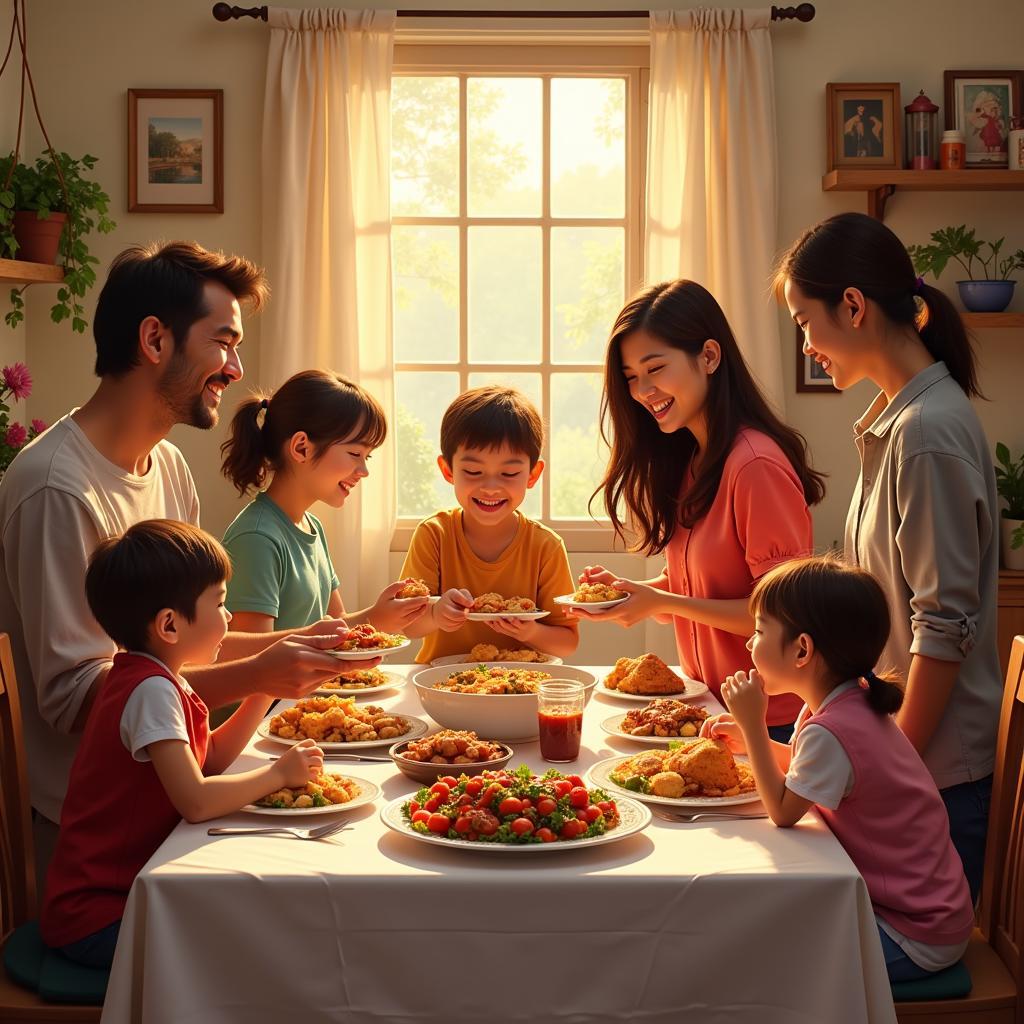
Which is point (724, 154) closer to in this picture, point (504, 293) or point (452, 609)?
point (504, 293)

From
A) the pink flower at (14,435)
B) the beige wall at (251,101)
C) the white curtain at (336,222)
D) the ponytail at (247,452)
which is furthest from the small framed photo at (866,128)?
the pink flower at (14,435)

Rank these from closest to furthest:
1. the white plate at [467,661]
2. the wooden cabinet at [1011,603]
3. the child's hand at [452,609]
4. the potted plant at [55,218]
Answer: the child's hand at [452,609]
the white plate at [467,661]
the potted plant at [55,218]
the wooden cabinet at [1011,603]

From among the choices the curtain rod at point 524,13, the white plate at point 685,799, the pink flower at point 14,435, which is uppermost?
the curtain rod at point 524,13

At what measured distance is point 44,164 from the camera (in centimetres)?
385

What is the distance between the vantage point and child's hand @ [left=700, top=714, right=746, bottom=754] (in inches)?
68.6

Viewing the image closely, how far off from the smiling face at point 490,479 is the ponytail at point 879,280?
77 cm

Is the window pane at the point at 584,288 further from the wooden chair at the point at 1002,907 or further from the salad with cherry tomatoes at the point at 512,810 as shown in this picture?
the salad with cherry tomatoes at the point at 512,810

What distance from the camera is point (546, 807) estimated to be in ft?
4.70

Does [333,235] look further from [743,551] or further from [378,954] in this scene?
[378,954]

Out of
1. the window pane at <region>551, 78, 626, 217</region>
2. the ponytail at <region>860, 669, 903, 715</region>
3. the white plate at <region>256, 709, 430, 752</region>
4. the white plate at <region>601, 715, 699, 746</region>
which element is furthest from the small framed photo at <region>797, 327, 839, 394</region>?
the ponytail at <region>860, 669, 903, 715</region>

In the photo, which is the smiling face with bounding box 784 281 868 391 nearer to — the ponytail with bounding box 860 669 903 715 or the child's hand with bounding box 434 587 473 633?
the ponytail with bounding box 860 669 903 715

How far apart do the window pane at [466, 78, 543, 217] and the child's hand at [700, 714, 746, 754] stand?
290cm

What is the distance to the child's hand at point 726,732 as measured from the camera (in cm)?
174

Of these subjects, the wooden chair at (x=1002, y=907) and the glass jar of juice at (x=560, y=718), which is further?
the glass jar of juice at (x=560, y=718)
